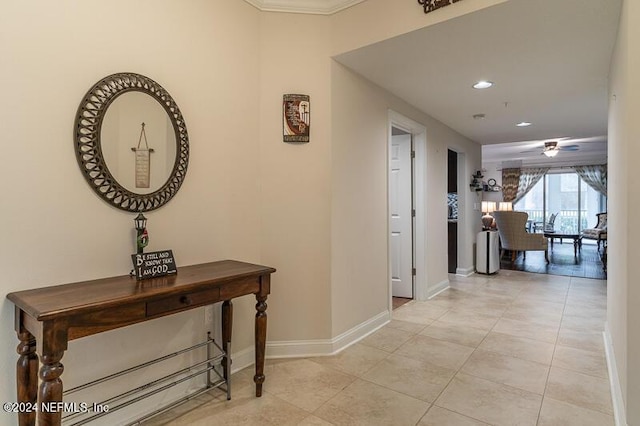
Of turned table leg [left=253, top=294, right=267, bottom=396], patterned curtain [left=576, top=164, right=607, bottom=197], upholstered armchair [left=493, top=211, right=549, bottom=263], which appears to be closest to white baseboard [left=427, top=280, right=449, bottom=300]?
upholstered armchair [left=493, top=211, right=549, bottom=263]

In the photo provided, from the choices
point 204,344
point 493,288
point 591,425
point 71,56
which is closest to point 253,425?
point 204,344

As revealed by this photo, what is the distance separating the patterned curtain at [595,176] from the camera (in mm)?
8898

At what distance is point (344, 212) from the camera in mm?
2787

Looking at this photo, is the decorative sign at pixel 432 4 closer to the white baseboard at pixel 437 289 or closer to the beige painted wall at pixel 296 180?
the beige painted wall at pixel 296 180

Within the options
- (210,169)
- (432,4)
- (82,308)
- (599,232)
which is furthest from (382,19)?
(599,232)

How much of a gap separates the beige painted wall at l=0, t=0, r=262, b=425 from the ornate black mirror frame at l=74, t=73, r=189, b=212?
0.04 m

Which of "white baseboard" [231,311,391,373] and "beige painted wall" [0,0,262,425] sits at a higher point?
"beige painted wall" [0,0,262,425]

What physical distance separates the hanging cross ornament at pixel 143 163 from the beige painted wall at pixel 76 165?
7.3 inches

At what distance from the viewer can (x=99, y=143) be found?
1.64 m

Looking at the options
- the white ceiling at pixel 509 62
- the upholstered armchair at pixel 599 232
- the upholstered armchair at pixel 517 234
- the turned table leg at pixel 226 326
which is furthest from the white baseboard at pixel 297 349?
the upholstered armchair at pixel 599 232

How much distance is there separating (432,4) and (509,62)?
0.99 metres

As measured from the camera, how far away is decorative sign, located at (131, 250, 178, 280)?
1.64m

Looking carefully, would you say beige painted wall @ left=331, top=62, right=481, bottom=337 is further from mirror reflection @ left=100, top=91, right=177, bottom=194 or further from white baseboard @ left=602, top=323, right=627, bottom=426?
white baseboard @ left=602, top=323, right=627, bottom=426

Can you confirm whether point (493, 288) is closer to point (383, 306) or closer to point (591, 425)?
point (383, 306)
